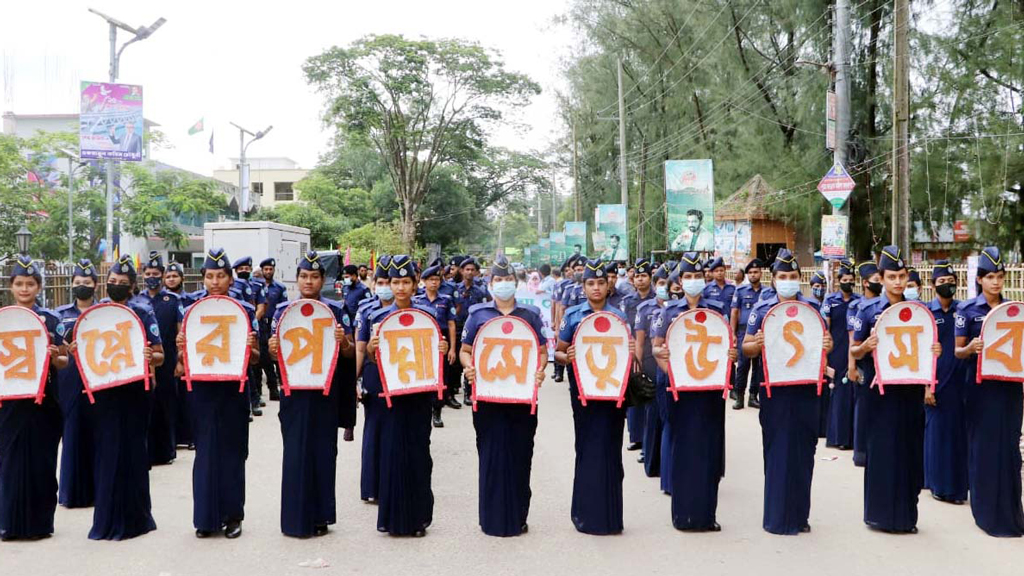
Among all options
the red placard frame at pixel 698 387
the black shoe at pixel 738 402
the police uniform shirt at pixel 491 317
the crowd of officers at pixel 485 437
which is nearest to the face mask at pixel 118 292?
the crowd of officers at pixel 485 437

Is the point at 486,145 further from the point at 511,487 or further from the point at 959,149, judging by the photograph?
the point at 511,487

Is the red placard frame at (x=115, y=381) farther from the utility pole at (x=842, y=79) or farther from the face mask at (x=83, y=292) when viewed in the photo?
the utility pole at (x=842, y=79)

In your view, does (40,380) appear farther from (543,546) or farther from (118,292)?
(543,546)

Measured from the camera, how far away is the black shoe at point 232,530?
6703 millimetres

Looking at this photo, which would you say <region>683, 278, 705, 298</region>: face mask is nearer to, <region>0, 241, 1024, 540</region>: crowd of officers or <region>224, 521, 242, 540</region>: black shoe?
<region>0, 241, 1024, 540</region>: crowd of officers

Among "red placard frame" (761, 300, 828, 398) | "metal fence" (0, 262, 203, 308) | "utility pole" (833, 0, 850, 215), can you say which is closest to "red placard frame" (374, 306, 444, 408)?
"red placard frame" (761, 300, 828, 398)

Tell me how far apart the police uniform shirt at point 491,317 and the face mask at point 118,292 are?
2542mm

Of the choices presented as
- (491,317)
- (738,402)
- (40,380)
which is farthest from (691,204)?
(40,380)

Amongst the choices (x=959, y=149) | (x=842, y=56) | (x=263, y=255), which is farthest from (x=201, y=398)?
(x=959, y=149)

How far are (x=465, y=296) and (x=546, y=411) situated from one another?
6.79 ft

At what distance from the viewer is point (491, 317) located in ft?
22.2

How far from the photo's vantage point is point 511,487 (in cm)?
681

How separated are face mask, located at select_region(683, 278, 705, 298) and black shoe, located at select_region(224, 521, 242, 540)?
12.8 feet

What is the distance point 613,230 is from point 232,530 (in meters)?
29.4
